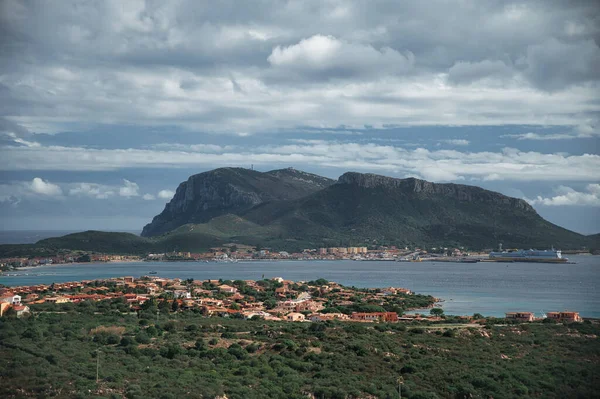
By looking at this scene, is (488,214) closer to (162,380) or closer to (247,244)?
(247,244)

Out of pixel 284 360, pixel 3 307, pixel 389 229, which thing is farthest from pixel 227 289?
pixel 389 229

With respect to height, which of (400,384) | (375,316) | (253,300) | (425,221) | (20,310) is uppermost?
(425,221)

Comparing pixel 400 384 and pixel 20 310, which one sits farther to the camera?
pixel 20 310

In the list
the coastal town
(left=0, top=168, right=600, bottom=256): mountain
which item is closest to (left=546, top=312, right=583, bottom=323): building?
the coastal town

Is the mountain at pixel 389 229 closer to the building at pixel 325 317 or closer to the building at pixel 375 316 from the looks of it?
the building at pixel 325 317

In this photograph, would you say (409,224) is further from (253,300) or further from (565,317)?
(565,317)

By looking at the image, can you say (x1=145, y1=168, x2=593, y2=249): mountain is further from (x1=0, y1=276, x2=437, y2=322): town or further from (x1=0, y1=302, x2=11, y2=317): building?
(x1=0, y1=302, x2=11, y2=317): building

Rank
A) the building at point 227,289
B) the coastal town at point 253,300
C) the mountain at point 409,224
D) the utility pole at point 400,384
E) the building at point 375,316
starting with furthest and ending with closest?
the mountain at point 409,224, the building at point 227,289, the building at point 375,316, the coastal town at point 253,300, the utility pole at point 400,384

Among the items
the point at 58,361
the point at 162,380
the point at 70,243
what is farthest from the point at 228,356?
the point at 70,243

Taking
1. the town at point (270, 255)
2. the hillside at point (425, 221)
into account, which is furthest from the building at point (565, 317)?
the hillside at point (425, 221)

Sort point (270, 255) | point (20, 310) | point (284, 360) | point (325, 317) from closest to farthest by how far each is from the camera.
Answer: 1. point (284, 360)
2. point (20, 310)
3. point (325, 317)
4. point (270, 255)
